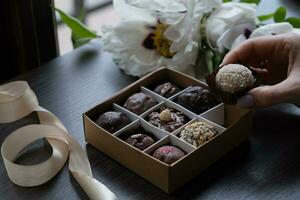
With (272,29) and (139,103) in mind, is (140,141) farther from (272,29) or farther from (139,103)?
(272,29)

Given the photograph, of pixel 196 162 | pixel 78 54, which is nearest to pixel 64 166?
pixel 196 162

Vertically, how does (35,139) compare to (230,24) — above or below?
below

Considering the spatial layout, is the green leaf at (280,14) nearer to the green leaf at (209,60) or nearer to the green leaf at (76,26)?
the green leaf at (209,60)

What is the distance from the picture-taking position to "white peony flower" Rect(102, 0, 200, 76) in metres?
0.85

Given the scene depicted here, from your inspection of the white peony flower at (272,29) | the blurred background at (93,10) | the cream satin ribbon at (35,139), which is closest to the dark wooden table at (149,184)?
the cream satin ribbon at (35,139)

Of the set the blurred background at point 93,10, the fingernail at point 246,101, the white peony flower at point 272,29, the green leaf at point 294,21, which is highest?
the white peony flower at point 272,29

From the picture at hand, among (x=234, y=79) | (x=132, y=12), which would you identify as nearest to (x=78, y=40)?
(x=132, y=12)

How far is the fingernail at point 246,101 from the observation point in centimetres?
72

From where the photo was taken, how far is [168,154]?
0.69 meters

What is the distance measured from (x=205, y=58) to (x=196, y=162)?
9.5 inches

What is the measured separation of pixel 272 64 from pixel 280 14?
0.12 m

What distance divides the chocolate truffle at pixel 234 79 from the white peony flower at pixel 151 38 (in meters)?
0.13

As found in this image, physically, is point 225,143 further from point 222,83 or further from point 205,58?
point 205,58

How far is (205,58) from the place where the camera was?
884mm
